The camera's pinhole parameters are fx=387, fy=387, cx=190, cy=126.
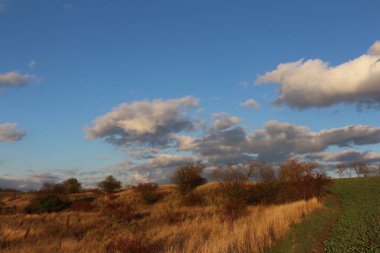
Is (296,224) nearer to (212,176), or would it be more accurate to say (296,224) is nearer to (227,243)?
(227,243)

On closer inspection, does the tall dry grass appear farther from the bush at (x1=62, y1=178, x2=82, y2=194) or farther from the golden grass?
the bush at (x1=62, y1=178, x2=82, y2=194)

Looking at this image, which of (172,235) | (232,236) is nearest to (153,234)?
(172,235)

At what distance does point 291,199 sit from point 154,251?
29769mm

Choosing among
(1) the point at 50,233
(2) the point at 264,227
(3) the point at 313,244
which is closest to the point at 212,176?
(1) the point at 50,233

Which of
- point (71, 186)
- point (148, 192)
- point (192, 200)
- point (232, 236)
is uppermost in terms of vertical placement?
point (71, 186)

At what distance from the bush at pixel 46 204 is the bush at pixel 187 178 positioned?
52.6 ft

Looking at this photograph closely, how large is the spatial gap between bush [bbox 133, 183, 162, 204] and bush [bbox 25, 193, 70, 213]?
33.8 feet

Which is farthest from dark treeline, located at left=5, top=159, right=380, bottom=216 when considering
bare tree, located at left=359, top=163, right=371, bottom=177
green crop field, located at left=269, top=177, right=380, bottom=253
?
bare tree, located at left=359, top=163, right=371, bottom=177

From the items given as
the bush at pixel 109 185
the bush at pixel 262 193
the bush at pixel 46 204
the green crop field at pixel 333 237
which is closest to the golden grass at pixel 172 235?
the green crop field at pixel 333 237

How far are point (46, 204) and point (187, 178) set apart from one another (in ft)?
65.1

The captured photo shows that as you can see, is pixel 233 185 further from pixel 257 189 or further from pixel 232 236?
pixel 232 236

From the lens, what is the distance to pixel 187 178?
187 ft

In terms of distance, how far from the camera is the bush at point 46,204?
47188mm

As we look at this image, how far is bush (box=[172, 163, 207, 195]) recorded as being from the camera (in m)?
56.2
